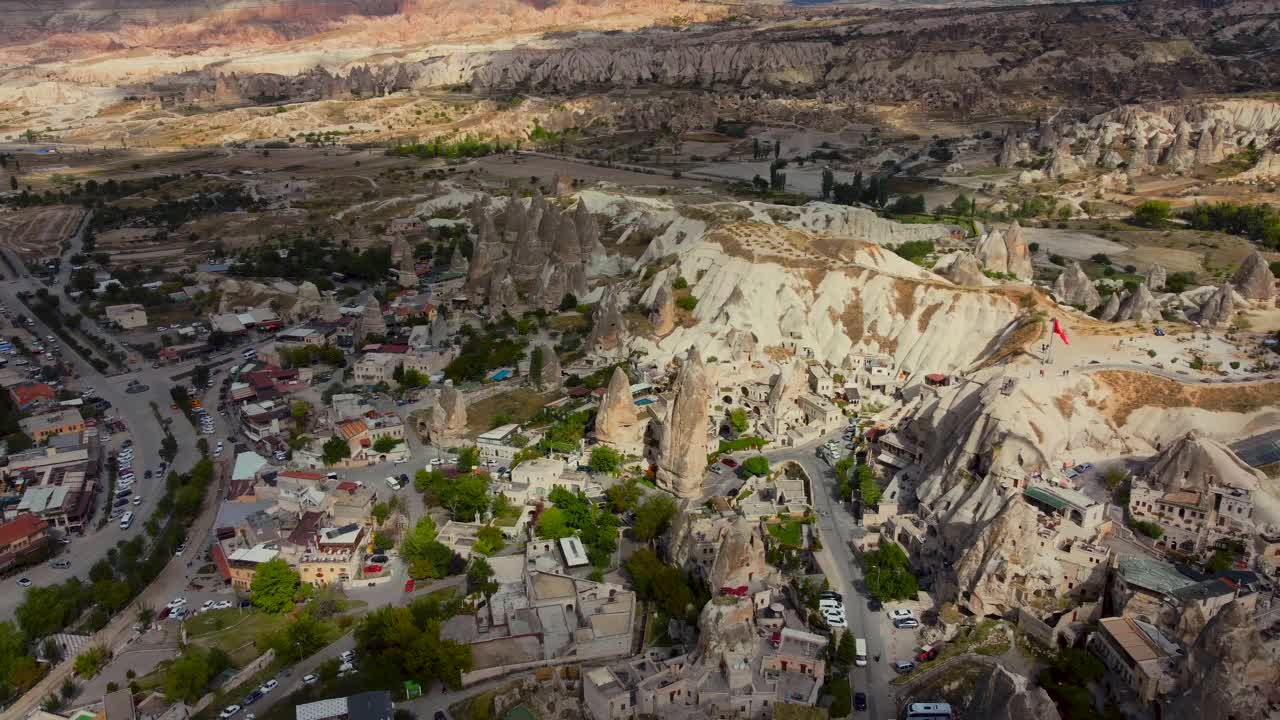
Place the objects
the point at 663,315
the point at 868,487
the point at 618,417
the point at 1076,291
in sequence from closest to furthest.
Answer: the point at 868,487, the point at 618,417, the point at 663,315, the point at 1076,291

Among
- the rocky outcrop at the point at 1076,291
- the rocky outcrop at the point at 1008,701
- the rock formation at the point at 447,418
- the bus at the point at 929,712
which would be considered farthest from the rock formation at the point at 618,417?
the rocky outcrop at the point at 1076,291

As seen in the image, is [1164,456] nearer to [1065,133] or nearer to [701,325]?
[701,325]

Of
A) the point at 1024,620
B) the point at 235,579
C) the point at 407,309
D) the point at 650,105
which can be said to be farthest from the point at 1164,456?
the point at 650,105

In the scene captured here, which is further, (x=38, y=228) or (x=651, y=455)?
(x=38, y=228)

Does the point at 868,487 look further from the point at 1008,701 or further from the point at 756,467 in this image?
the point at 1008,701

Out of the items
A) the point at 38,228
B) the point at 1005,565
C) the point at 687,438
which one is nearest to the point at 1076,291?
the point at 687,438

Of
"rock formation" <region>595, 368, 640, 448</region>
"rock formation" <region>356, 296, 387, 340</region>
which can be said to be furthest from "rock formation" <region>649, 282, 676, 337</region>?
"rock formation" <region>356, 296, 387, 340</region>
